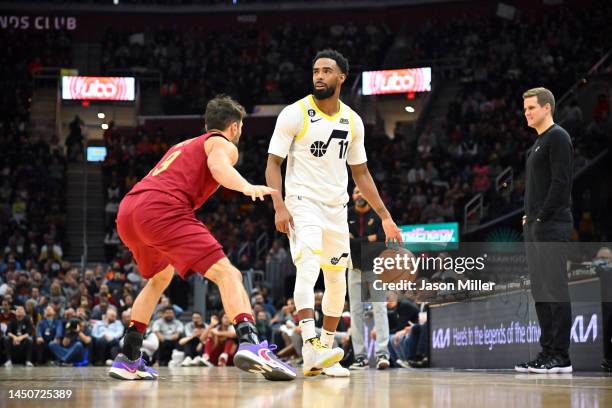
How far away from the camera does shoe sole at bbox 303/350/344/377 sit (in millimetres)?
5887

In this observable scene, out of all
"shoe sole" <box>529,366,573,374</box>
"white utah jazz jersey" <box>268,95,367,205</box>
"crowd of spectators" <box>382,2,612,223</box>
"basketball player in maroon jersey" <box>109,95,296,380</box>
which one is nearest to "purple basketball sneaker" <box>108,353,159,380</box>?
"basketball player in maroon jersey" <box>109,95,296,380</box>

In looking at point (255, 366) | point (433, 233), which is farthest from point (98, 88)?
point (255, 366)

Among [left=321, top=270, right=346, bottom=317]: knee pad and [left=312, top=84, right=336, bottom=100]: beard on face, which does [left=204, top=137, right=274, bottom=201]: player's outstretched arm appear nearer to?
[left=312, top=84, right=336, bottom=100]: beard on face

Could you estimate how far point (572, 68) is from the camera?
25.4 meters

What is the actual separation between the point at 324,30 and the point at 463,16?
16.9ft

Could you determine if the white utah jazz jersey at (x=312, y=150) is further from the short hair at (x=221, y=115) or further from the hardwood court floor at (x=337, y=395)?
the hardwood court floor at (x=337, y=395)

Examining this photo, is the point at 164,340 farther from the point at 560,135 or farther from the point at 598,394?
the point at 598,394

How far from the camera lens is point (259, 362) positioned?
4926 millimetres

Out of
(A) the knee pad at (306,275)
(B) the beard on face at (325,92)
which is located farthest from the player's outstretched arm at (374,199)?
(A) the knee pad at (306,275)

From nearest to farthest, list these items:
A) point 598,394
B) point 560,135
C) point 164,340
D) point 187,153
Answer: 1. point 598,394
2. point 187,153
3. point 560,135
4. point 164,340

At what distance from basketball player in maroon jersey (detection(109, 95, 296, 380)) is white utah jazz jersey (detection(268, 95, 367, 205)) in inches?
23.0

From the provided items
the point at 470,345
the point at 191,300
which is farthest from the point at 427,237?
the point at 470,345

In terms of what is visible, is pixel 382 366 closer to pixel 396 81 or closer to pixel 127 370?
pixel 127 370

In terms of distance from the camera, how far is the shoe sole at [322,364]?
232 inches
